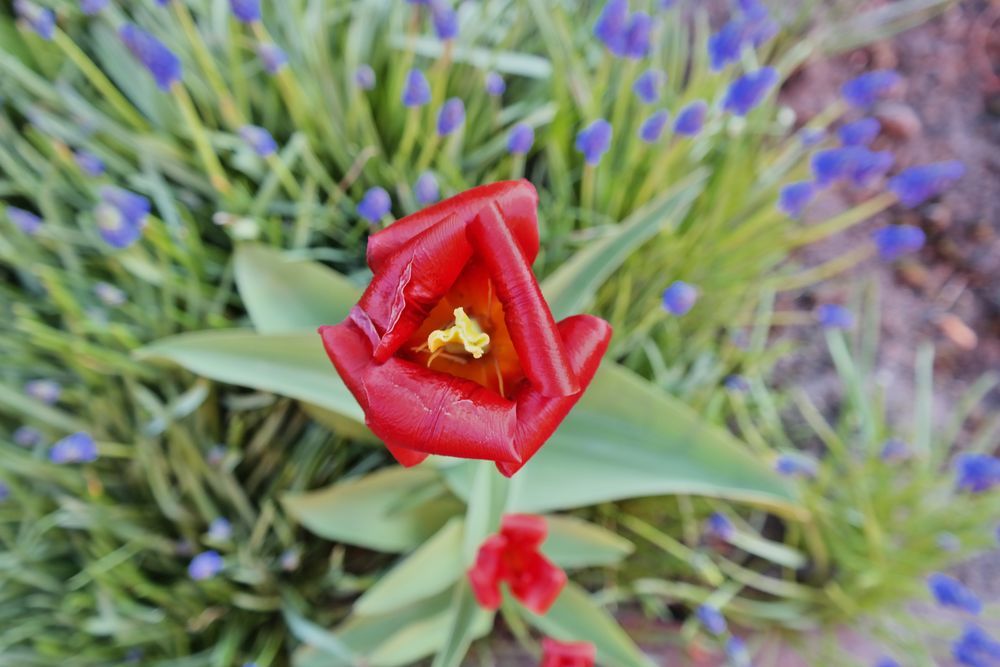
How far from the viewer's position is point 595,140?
966mm

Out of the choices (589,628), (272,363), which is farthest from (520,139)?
(589,628)

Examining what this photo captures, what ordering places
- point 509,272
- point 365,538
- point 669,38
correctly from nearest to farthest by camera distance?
point 509,272 < point 365,538 < point 669,38

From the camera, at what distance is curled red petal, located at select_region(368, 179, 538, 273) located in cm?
56

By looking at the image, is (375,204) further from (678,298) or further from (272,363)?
(678,298)

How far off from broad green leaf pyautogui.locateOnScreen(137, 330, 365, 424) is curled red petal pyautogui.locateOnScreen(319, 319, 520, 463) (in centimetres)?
28

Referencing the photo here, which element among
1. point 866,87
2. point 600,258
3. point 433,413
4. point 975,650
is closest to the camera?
point 433,413

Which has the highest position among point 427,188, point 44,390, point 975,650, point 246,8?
point 246,8

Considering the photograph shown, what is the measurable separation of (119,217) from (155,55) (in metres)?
0.21

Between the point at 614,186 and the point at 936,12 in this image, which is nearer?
the point at 614,186

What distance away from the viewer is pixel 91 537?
1.08m

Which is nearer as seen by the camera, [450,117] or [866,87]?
[450,117]

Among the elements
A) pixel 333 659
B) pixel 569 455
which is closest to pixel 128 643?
pixel 333 659

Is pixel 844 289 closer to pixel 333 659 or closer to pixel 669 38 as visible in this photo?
pixel 669 38

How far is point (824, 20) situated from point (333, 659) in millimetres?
1453
